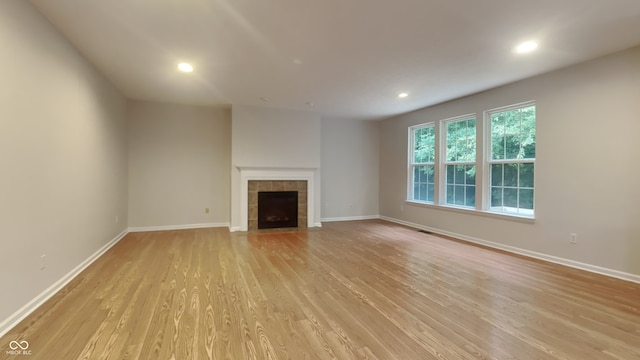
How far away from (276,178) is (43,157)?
3.84 metres

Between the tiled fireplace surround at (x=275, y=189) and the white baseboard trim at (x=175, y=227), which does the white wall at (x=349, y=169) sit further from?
the white baseboard trim at (x=175, y=227)

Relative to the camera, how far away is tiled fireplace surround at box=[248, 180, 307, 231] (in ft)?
19.3

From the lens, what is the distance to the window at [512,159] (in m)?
4.21

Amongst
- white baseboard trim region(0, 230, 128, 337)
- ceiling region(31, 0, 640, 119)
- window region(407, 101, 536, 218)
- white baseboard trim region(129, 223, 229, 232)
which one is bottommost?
white baseboard trim region(0, 230, 128, 337)

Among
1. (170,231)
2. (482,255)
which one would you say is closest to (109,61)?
(170,231)

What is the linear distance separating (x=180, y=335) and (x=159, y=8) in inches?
101

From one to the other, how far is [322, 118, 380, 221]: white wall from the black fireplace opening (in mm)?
1052

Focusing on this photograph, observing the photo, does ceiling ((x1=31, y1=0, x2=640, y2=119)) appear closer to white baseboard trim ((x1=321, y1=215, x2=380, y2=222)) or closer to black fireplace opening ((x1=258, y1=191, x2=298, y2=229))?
black fireplace opening ((x1=258, y1=191, x2=298, y2=229))

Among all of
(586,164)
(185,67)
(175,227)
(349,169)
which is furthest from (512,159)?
(175,227)

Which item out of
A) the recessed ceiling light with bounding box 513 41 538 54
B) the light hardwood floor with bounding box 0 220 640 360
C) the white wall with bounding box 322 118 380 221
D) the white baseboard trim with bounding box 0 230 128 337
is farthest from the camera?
the white wall with bounding box 322 118 380 221

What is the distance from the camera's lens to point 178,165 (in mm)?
5902

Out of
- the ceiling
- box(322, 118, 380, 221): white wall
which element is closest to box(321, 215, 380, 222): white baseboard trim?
box(322, 118, 380, 221): white wall

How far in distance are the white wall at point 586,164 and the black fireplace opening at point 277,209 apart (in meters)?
3.71

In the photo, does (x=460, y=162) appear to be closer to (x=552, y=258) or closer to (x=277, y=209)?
(x=552, y=258)
